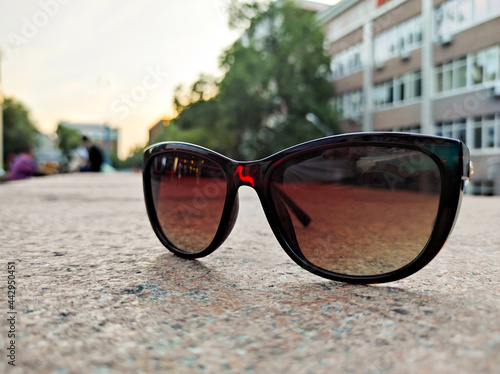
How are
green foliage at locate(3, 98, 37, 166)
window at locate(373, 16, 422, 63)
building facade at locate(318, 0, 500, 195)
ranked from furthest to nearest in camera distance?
green foliage at locate(3, 98, 37, 166)
window at locate(373, 16, 422, 63)
building facade at locate(318, 0, 500, 195)

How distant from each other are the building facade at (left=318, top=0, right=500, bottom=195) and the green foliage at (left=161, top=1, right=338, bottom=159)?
178cm

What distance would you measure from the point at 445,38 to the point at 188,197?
18.9 meters

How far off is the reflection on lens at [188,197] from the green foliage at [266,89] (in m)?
20.5

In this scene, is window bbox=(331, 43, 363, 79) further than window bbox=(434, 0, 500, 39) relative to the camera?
Yes

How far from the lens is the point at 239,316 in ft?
2.28

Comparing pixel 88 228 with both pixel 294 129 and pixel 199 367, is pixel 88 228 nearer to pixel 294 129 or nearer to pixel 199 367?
pixel 199 367

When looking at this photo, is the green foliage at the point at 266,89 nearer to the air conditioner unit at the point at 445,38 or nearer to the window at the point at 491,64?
the air conditioner unit at the point at 445,38

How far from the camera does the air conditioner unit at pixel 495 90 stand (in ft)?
49.4

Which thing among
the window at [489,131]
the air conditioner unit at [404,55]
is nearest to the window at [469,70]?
the window at [489,131]

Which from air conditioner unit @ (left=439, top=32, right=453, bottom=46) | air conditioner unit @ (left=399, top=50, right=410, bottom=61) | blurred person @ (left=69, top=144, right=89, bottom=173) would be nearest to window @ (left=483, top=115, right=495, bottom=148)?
air conditioner unit @ (left=439, top=32, right=453, bottom=46)

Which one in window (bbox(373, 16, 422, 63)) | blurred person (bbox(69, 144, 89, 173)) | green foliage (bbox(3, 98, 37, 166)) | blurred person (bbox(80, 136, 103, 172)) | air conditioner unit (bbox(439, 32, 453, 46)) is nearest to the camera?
blurred person (bbox(80, 136, 103, 172))

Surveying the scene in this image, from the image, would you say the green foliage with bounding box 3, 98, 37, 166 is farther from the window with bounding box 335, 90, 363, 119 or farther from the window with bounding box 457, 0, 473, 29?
the window with bounding box 457, 0, 473, 29

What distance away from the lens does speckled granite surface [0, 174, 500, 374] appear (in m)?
0.52

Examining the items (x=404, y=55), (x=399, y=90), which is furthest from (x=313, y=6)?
(x=399, y=90)
